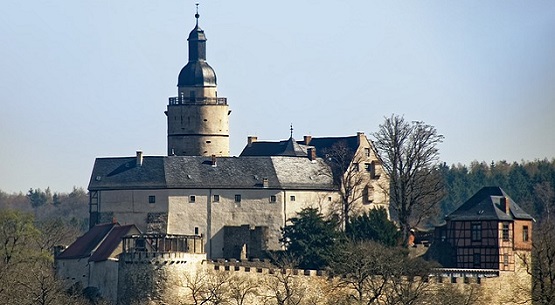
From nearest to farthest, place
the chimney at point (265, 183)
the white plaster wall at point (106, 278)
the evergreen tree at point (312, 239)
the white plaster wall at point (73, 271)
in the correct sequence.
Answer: the white plaster wall at point (106, 278) → the white plaster wall at point (73, 271) → the evergreen tree at point (312, 239) → the chimney at point (265, 183)

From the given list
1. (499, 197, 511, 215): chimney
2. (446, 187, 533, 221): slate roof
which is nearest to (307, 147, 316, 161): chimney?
(446, 187, 533, 221): slate roof

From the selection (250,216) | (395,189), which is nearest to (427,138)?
(395,189)

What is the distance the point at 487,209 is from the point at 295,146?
1478cm

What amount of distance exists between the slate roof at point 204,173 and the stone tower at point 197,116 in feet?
13.1

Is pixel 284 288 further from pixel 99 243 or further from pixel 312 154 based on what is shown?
pixel 312 154

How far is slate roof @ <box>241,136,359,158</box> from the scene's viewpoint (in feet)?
311

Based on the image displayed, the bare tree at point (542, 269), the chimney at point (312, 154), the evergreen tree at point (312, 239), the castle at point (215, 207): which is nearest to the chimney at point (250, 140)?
the castle at point (215, 207)

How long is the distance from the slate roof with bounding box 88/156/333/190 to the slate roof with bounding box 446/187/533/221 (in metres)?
8.66

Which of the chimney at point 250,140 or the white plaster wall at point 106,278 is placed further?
the chimney at point 250,140

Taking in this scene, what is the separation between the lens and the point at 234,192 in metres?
89.7

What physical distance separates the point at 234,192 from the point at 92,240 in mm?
9313

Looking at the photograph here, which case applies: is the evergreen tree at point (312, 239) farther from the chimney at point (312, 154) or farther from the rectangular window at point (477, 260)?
the chimney at point (312, 154)

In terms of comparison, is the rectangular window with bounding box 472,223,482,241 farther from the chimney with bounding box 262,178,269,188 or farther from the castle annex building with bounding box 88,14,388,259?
the chimney with bounding box 262,178,269,188

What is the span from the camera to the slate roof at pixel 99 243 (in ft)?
262
